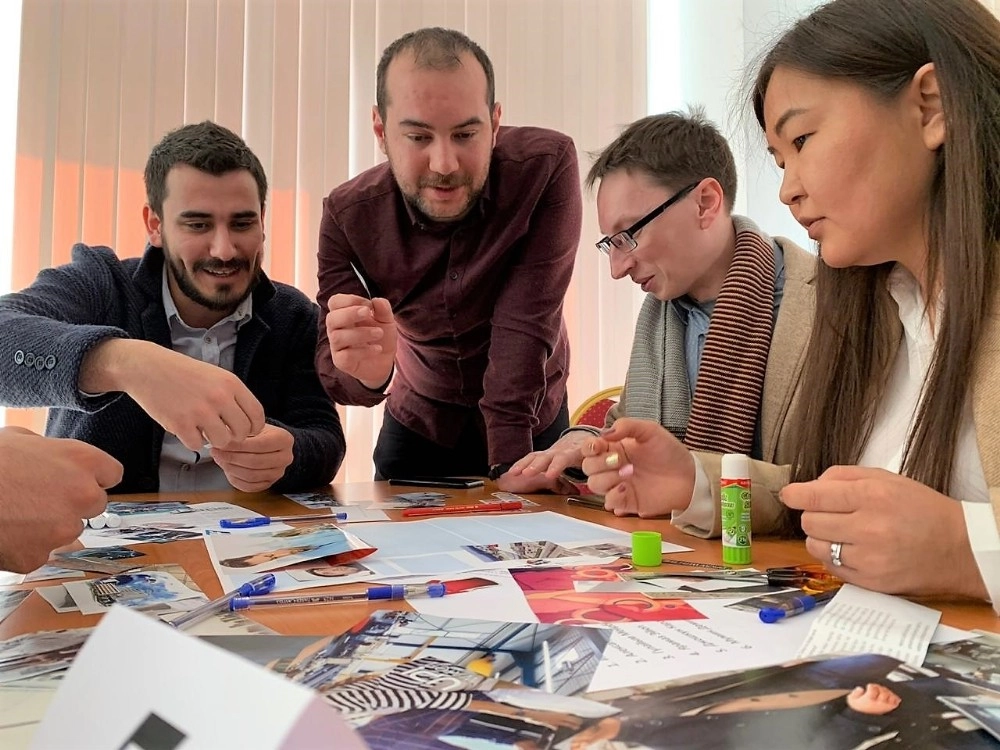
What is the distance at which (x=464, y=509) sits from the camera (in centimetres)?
111

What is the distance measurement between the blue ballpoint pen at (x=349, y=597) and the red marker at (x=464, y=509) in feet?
1.36

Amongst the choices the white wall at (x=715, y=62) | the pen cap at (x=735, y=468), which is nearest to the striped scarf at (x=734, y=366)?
the pen cap at (x=735, y=468)

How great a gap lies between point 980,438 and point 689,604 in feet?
1.06

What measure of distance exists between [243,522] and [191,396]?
17 centimetres

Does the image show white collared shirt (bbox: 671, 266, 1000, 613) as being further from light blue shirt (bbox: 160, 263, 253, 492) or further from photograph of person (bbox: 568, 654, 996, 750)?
light blue shirt (bbox: 160, 263, 253, 492)

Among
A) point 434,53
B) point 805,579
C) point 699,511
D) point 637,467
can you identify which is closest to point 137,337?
point 434,53

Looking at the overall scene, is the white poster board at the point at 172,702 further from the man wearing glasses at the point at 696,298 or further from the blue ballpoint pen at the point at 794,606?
the man wearing glasses at the point at 696,298

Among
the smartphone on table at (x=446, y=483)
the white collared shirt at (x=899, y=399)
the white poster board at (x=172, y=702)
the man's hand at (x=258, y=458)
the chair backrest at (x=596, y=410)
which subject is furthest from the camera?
the chair backrest at (x=596, y=410)

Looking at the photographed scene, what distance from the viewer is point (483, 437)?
1.80 m

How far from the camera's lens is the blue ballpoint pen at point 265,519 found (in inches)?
38.8

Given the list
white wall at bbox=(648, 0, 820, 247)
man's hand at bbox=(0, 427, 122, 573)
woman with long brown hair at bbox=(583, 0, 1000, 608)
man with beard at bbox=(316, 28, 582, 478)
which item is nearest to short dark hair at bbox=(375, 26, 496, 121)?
man with beard at bbox=(316, 28, 582, 478)

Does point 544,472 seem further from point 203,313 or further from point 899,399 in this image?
point 203,313

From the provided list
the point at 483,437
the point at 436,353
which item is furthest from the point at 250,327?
the point at 483,437

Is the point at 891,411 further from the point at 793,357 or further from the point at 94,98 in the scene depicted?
the point at 94,98
